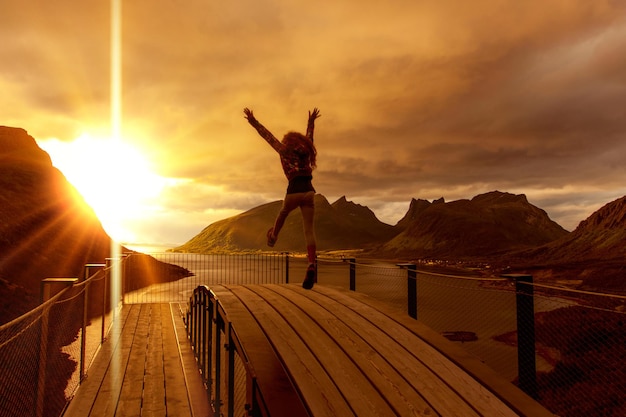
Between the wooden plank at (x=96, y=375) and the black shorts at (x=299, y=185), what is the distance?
12.7 ft

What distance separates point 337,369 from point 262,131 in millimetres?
3194

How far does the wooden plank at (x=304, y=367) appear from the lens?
347cm

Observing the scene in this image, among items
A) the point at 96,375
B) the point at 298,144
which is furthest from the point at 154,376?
the point at 298,144

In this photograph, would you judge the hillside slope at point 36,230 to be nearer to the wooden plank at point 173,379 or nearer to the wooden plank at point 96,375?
the wooden plank at point 96,375

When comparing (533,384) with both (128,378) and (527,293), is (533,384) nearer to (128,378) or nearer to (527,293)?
(527,293)

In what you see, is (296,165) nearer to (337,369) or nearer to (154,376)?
(337,369)

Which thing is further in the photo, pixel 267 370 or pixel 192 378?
pixel 192 378

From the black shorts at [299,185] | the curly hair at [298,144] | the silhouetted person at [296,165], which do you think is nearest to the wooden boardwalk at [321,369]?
the silhouetted person at [296,165]

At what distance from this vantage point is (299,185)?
5.52 meters

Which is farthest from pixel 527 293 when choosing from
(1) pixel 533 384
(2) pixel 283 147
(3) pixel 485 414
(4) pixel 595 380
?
(4) pixel 595 380

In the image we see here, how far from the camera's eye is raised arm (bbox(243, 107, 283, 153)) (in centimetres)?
559

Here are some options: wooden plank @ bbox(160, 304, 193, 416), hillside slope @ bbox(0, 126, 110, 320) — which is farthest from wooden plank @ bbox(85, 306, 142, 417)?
hillside slope @ bbox(0, 126, 110, 320)

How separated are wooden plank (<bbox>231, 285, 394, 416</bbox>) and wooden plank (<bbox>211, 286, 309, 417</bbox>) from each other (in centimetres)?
17

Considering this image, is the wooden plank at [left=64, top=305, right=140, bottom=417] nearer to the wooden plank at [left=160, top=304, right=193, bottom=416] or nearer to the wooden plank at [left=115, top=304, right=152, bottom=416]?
the wooden plank at [left=115, top=304, right=152, bottom=416]
